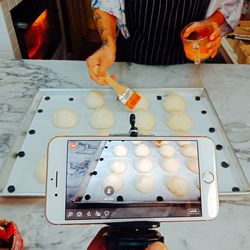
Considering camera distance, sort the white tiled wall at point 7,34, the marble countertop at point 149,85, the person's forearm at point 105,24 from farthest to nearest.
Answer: the white tiled wall at point 7,34 → the person's forearm at point 105,24 → the marble countertop at point 149,85

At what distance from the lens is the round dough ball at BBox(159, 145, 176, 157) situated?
51 centimetres

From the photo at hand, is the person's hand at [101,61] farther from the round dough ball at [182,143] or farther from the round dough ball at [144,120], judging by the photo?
the round dough ball at [182,143]

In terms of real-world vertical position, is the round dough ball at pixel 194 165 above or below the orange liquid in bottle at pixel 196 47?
above

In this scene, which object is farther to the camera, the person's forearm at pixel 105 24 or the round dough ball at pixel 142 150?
the person's forearm at pixel 105 24

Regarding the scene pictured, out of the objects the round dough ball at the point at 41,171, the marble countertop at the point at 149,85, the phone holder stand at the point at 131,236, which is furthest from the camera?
the round dough ball at the point at 41,171

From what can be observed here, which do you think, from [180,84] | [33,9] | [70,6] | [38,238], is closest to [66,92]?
[180,84]

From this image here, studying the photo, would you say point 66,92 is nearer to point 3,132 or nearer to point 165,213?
point 3,132

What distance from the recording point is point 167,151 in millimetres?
526

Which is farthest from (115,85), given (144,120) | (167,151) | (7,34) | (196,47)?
(7,34)

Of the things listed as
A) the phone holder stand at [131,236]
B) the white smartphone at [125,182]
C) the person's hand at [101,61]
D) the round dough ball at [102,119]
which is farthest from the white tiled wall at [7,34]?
the phone holder stand at [131,236]

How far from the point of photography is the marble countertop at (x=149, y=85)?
24.1 inches

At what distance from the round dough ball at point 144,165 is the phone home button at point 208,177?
92 millimetres

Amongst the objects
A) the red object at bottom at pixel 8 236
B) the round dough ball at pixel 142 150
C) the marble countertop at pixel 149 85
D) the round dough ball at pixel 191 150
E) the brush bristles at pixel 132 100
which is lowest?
the marble countertop at pixel 149 85

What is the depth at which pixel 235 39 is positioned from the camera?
153cm
